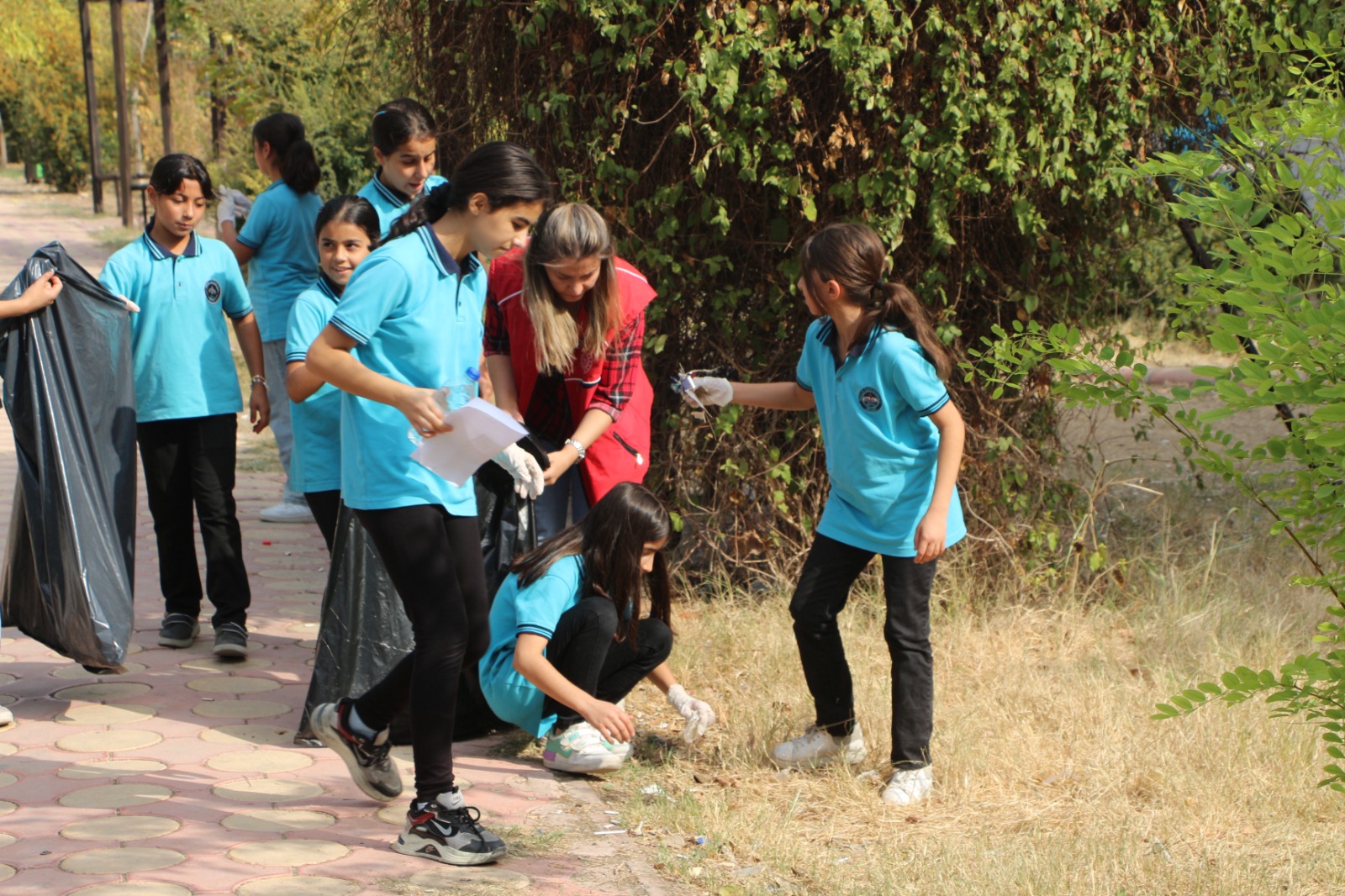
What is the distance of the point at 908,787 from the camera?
3.78 m

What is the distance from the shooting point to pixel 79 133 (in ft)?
135

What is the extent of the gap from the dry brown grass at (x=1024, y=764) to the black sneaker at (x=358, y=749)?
0.65 meters

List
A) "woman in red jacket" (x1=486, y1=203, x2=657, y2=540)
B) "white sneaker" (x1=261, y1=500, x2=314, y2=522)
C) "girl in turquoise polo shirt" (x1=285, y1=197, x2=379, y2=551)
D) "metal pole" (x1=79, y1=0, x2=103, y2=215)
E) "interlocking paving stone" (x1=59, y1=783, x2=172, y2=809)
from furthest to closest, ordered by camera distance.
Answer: "metal pole" (x1=79, y1=0, x2=103, y2=215) < "white sneaker" (x1=261, y1=500, x2=314, y2=522) < "girl in turquoise polo shirt" (x1=285, y1=197, x2=379, y2=551) < "woman in red jacket" (x1=486, y1=203, x2=657, y2=540) < "interlocking paving stone" (x1=59, y1=783, x2=172, y2=809)

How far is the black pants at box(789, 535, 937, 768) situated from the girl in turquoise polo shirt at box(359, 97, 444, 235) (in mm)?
2007

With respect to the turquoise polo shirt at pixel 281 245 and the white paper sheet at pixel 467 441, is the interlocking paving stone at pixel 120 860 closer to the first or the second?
the white paper sheet at pixel 467 441

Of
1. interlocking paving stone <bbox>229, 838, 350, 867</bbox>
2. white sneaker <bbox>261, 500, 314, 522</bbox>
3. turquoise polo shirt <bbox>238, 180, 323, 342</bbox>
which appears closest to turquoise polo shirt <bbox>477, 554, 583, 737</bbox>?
interlocking paving stone <bbox>229, 838, 350, 867</bbox>

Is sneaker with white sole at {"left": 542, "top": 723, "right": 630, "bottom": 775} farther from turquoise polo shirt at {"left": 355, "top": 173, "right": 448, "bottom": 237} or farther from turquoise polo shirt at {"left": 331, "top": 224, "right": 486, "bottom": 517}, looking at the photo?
turquoise polo shirt at {"left": 355, "top": 173, "right": 448, "bottom": 237}

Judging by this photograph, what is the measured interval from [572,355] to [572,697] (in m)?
1.04

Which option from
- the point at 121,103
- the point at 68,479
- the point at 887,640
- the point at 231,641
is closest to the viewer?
the point at 887,640

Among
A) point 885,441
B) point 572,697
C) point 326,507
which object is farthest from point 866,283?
point 326,507

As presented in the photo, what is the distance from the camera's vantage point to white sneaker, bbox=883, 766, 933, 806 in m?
3.76

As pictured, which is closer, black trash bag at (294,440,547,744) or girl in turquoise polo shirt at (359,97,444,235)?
black trash bag at (294,440,547,744)

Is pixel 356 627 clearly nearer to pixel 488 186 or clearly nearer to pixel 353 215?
pixel 353 215

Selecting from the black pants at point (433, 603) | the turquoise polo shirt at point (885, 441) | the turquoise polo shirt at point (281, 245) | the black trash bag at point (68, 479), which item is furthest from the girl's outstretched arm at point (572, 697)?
the turquoise polo shirt at point (281, 245)
